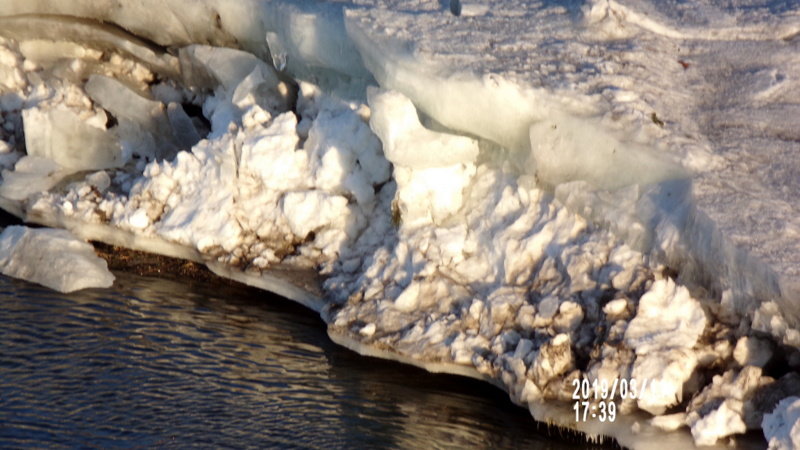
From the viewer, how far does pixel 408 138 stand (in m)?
10.5

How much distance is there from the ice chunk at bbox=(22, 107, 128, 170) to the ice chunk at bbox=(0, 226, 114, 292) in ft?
4.87

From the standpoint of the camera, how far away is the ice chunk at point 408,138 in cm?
1049

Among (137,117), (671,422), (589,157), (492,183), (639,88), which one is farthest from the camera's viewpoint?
(137,117)

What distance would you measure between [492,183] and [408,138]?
2.78 feet

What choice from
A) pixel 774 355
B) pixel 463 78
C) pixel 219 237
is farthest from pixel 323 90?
pixel 774 355

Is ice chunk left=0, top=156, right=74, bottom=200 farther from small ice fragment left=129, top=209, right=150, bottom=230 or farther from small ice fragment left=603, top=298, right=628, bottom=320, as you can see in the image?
small ice fragment left=603, top=298, right=628, bottom=320

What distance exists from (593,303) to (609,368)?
659 mm

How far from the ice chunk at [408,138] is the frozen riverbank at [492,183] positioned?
0.7 inches

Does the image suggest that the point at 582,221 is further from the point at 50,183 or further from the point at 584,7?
the point at 50,183

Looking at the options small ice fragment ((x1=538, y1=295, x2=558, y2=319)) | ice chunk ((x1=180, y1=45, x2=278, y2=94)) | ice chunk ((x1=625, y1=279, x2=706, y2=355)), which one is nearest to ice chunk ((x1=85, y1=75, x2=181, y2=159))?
ice chunk ((x1=180, y1=45, x2=278, y2=94))

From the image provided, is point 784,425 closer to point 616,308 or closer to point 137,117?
point 616,308

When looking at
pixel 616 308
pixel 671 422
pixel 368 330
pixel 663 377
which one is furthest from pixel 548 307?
pixel 368 330

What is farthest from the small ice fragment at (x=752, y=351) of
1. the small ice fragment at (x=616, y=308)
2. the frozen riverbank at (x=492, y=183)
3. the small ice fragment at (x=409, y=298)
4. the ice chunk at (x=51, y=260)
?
the ice chunk at (x=51, y=260)

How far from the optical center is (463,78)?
32.9 feet
